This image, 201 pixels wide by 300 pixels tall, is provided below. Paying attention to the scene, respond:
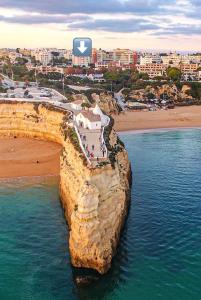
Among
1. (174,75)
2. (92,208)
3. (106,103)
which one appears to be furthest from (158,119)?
(92,208)

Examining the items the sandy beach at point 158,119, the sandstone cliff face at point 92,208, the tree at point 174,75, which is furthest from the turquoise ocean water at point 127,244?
the tree at point 174,75

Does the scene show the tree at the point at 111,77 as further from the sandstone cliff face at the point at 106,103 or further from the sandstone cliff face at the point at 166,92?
the sandstone cliff face at the point at 106,103

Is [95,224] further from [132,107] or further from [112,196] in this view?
[132,107]

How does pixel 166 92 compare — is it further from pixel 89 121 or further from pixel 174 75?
pixel 89 121

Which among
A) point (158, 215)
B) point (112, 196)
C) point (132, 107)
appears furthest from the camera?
point (132, 107)

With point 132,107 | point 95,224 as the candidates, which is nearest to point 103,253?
point 95,224
